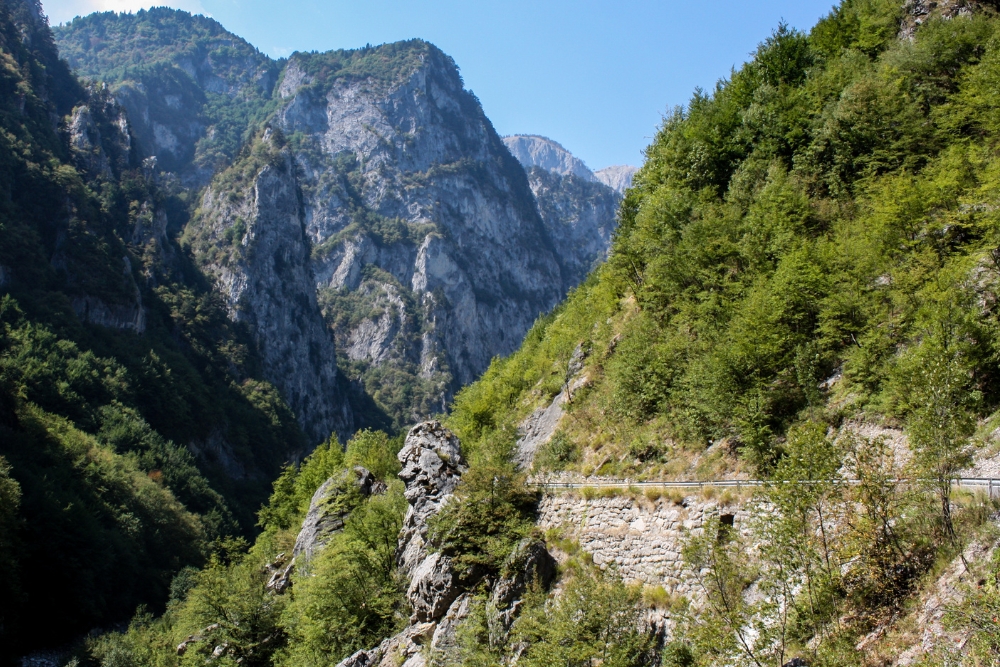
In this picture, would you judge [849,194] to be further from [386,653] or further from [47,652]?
[47,652]

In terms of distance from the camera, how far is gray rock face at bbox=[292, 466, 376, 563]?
29.0m

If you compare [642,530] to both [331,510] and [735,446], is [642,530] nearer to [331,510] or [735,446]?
[735,446]

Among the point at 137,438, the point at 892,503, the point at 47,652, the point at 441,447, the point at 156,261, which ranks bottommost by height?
the point at 47,652

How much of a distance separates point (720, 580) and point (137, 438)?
85780 mm

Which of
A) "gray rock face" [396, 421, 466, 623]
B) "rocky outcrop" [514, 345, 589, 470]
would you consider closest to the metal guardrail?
"gray rock face" [396, 421, 466, 623]

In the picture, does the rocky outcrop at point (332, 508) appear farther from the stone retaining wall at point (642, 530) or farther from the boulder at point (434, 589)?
the stone retaining wall at point (642, 530)

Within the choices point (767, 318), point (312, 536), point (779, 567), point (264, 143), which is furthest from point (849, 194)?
point (264, 143)

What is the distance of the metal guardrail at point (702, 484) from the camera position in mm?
7792

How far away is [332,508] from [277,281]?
130271mm

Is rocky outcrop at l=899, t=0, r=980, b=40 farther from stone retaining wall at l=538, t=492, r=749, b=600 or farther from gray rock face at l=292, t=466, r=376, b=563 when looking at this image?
gray rock face at l=292, t=466, r=376, b=563

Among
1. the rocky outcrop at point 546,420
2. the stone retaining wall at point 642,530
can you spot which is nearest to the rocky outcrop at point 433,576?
the stone retaining wall at point 642,530

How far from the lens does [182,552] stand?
64562 millimetres

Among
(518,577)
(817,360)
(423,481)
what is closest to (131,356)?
(423,481)

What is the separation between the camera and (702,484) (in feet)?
40.1
